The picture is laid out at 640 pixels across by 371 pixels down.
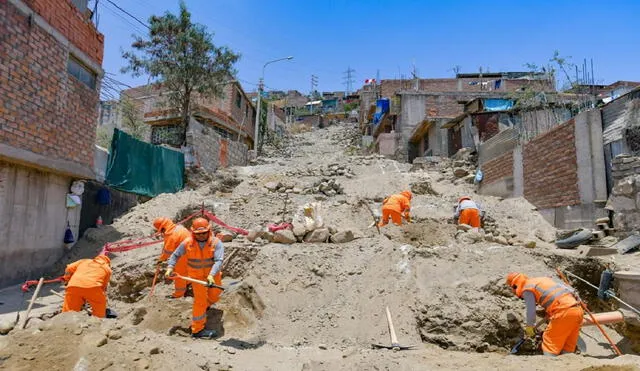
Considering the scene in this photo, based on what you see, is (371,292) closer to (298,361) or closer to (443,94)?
(298,361)

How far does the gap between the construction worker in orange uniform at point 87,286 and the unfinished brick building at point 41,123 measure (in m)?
2.54

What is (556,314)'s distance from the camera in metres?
4.58

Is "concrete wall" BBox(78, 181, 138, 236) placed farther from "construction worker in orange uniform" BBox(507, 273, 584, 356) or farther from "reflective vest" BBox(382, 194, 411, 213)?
"construction worker in orange uniform" BBox(507, 273, 584, 356)

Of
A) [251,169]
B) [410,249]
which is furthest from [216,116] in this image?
[410,249]

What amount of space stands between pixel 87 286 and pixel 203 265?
139 cm

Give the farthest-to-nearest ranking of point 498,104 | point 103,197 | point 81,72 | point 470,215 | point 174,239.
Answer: point 498,104, point 103,197, point 470,215, point 81,72, point 174,239

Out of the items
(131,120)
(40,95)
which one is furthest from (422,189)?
(131,120)

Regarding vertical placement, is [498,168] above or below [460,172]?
below

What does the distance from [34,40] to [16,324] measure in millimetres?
5193

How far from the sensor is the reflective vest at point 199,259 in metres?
5.41

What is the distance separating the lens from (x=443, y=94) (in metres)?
23.5

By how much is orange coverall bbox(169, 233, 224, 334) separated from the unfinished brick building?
11.1 ft

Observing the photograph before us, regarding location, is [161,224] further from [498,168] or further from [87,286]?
[498,168]

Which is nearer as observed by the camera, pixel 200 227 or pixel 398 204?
pixel 200 227
